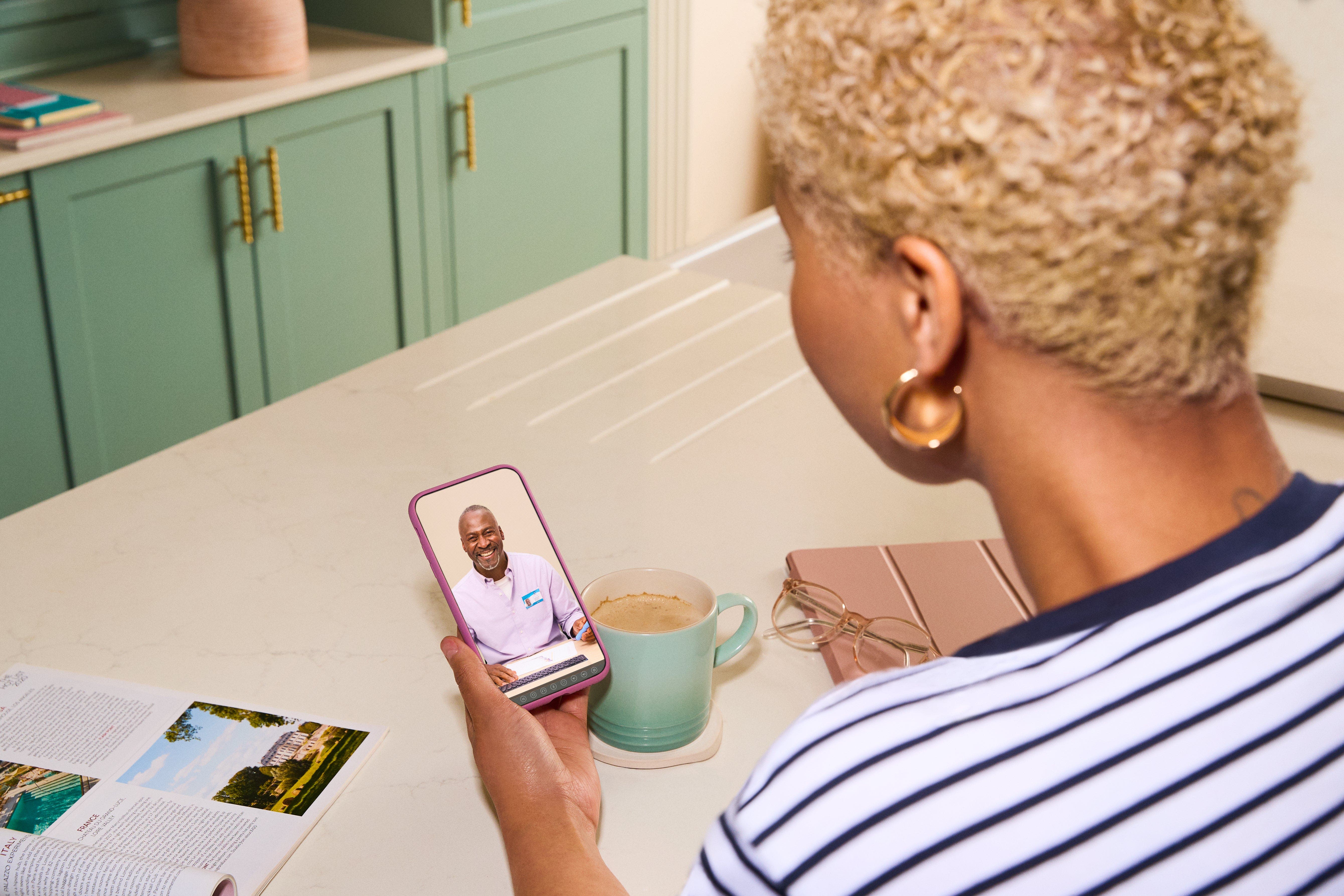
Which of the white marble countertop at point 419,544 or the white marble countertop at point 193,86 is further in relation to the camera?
the white marble countertop at point 193,86

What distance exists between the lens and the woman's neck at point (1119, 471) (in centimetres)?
52

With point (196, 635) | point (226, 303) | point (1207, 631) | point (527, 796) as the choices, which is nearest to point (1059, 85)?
point (1207, 631)

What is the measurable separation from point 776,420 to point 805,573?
0.33m

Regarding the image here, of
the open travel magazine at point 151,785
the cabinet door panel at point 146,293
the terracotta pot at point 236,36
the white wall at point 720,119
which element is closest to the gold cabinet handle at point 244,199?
the cabinet door panel at point 146,293

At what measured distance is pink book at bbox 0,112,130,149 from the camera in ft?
6.76

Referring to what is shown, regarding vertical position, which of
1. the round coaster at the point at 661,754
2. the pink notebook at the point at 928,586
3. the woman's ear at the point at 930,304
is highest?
the woman's ear at the point at 930,304

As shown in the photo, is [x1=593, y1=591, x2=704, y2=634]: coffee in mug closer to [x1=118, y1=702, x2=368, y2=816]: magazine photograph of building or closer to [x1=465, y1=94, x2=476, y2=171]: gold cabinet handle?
[x1=118, y1=702, x2=368, y2=816]: magazine photograph of building

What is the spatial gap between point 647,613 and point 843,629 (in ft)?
0.57

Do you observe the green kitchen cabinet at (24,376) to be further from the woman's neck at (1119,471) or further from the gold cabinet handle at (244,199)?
the woman's neck at (1119,471)

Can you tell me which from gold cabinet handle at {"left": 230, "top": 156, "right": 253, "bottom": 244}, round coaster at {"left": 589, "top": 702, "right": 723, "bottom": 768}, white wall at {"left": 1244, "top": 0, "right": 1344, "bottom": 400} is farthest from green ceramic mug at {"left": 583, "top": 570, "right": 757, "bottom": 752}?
gold cabinet handle at {"left": 230, "top": 156, "right": 253, "bottom": 244}

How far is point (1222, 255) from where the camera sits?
0.50 meters

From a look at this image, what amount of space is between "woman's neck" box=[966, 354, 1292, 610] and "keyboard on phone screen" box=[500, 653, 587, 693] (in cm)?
40

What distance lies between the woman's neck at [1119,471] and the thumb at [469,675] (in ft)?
1.36

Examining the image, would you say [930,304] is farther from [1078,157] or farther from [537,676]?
[537,676]
